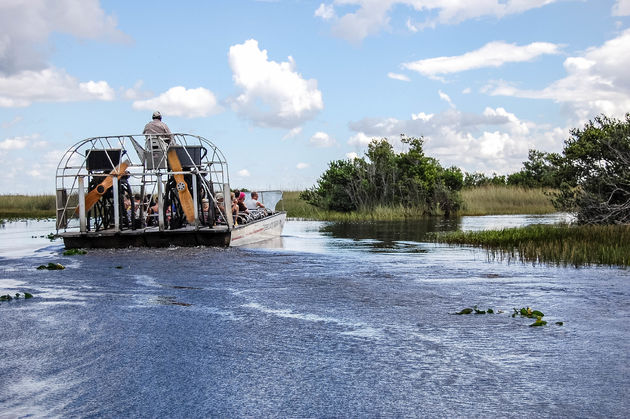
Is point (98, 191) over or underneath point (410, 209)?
over

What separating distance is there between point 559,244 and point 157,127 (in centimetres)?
1211

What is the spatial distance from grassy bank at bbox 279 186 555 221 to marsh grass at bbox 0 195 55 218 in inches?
777

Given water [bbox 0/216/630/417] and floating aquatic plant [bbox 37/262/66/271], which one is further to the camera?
floating aquatic plant [bbox 37/262/66/271]

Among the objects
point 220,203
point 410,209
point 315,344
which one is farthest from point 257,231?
point 410,209

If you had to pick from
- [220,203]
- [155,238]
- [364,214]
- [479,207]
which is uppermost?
[479,207]

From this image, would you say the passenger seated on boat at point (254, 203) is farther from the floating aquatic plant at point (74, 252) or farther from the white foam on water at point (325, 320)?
the white foam on water at point (325, 320)

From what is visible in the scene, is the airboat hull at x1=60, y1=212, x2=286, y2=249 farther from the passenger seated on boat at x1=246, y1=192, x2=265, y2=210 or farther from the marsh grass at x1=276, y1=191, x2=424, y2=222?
the marsh grass at x1=276, y1=191, x2=424, y2=222

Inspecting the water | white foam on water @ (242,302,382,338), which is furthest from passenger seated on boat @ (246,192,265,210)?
white foam on water @ (242,302,382,338)

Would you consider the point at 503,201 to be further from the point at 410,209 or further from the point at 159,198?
the point at 159,198

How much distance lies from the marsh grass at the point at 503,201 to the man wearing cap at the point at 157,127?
98.2 ft

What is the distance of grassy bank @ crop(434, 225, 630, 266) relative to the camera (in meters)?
16.2

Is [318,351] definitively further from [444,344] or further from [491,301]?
[491,301]

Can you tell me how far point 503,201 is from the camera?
51031 mm

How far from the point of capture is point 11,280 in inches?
555
